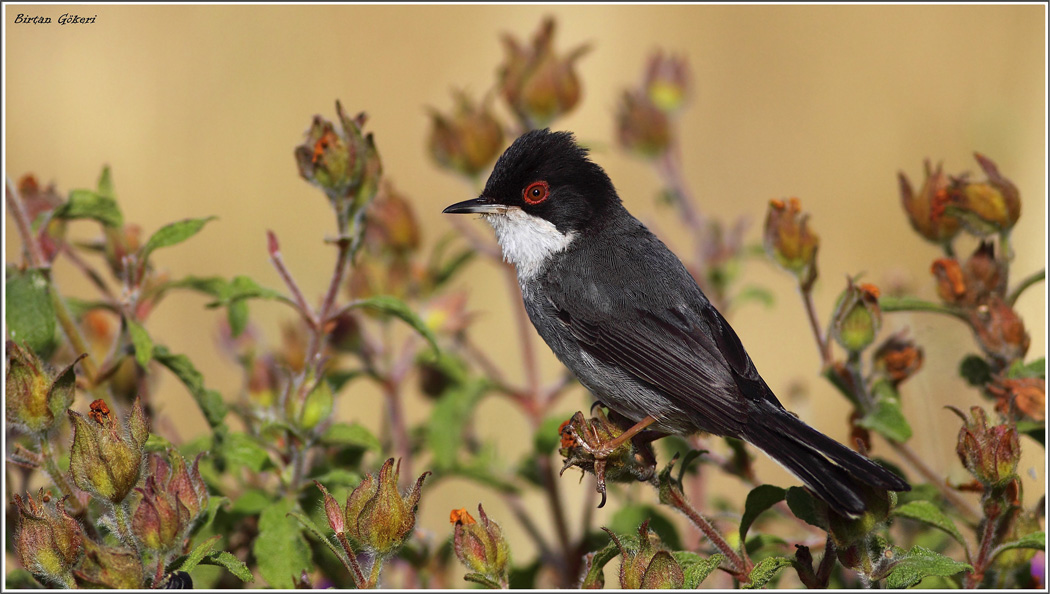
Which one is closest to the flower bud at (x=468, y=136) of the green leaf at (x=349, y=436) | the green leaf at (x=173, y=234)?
the green leaf at (x=173, y=234)

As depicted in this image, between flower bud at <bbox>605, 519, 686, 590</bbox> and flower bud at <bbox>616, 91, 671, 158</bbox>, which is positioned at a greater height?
flower bud at <bbox>616, 91, 671, 158</bbox>

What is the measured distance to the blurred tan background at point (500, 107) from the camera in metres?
6.57

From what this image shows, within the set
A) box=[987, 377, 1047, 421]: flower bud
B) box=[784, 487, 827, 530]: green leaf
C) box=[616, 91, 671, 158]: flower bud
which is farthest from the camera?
box=[616, 91, 671, 158]: flower bud

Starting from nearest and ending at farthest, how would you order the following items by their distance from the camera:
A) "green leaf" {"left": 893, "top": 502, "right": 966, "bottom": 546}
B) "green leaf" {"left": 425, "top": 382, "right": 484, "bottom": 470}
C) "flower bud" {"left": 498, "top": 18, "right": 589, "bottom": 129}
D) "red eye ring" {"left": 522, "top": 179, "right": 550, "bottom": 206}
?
"green leaf" {"left": 893, "top": 502, "right": 966, "bottom": 546} → "green leaf" {"left": 425, "top": 382, "right": 484, "bottom": 470} → "red eye ring" {"left": 522, "top": 179, "right": 550, "bottom": 206} → "flower bud" {"left": 498, "top": 18, "right": 589, "bottom": 129}

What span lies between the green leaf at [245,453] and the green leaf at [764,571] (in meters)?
1.58

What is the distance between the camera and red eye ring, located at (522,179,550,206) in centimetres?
386

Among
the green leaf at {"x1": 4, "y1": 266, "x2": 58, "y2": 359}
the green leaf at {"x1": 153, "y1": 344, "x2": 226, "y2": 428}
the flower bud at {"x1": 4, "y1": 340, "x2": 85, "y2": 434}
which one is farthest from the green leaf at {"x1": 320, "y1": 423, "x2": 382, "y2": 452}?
the green leaf at {"x1": 4, "y1": 266, "x2": 58, "y2": 359}

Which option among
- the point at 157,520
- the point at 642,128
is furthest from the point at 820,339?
the point at 157,520

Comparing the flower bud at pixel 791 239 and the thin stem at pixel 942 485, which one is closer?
the thin stem at pixel 942 485

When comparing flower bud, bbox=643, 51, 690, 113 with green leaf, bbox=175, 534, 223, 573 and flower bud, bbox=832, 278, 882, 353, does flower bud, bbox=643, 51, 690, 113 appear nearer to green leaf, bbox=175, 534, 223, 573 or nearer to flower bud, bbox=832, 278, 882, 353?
flower bud, bbox=832, 278, 882, 353

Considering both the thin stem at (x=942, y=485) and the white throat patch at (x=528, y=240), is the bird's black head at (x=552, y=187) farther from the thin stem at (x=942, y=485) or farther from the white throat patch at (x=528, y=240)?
the thin stem at (x=942, y=485)

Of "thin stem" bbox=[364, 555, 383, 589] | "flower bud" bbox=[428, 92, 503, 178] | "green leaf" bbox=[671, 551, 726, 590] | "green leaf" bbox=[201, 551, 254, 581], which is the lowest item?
"green leaf" bbox=[201, 551, 254, 581]

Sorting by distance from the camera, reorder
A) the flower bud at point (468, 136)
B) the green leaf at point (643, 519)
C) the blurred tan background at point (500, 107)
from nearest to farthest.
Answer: the green leaf at point (643, 519) < the flower bud at point (468, 136) < the blurred tan background at point (500, 107)

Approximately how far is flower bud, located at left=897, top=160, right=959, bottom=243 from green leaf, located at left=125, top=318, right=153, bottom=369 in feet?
9.09
